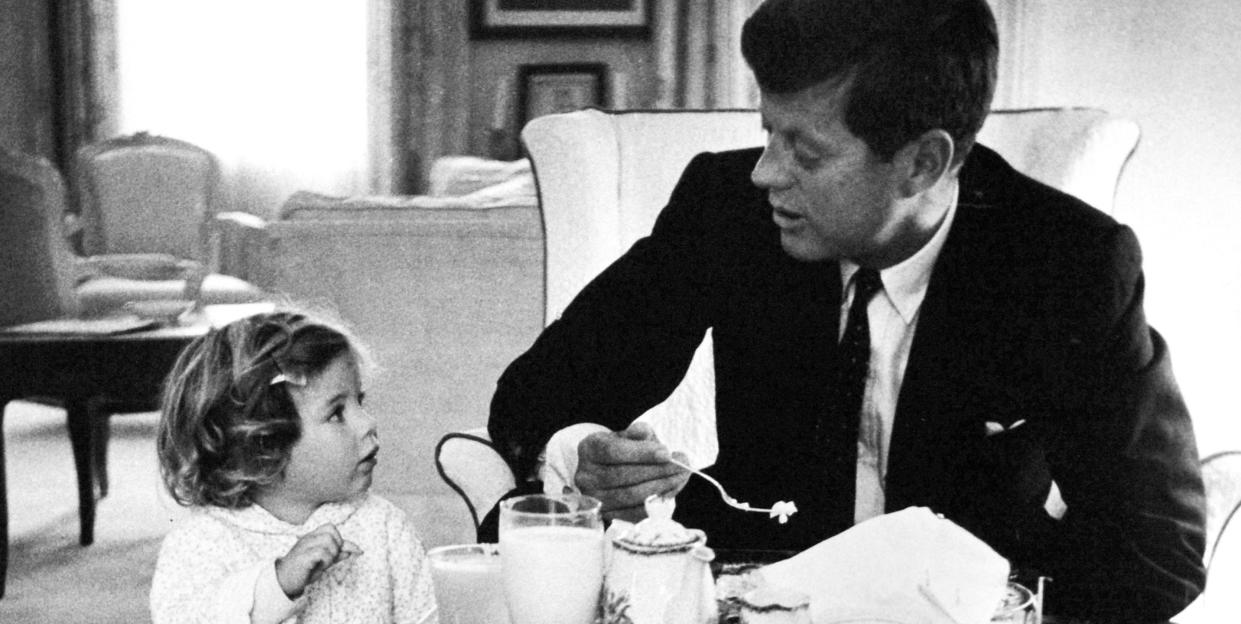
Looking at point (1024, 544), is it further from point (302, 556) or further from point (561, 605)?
point (302, 556)

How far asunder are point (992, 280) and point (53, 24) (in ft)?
21.4

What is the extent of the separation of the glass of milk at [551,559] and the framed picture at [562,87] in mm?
5772

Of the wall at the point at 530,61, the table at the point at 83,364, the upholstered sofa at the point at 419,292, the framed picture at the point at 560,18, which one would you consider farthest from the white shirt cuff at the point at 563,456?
the framed picture at the point at 560,18

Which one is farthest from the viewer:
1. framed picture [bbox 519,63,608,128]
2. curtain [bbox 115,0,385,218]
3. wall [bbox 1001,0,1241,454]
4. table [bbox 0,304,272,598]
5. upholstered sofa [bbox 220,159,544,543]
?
curtain [bbox 115,0,385,218]

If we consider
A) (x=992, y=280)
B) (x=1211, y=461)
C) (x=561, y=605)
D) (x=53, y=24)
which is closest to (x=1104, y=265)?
(x=992, y=280)

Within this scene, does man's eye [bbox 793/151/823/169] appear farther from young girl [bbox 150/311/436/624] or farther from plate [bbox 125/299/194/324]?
plate [bbox 125/299/194/324]

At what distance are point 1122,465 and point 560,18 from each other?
5705mm

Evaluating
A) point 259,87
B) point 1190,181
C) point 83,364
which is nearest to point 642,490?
point 83,364

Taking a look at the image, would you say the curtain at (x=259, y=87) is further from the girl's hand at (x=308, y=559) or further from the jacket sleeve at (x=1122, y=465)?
the girl's hand at (x=308, y=559)

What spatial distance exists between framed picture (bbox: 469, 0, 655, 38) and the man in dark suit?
204 inches

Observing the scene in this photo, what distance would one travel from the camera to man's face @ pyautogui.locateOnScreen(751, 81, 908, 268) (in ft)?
4.88

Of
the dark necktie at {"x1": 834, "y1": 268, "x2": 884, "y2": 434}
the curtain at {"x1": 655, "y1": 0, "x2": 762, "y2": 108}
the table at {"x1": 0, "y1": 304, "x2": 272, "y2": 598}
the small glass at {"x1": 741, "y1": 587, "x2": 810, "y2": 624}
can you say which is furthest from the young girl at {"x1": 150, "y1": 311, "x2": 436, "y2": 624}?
the curtain at {"x1": 655, "y1": 0, "x2": 762, "y2": 108}

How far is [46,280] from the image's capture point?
3777mm

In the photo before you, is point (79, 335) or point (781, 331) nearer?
point (781, 331)
